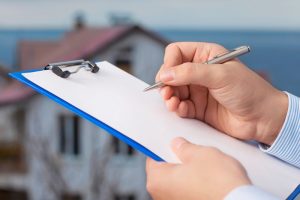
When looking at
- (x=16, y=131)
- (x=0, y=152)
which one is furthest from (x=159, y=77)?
(x=0, y=152)

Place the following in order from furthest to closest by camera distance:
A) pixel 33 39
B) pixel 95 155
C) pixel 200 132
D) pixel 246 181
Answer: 1. pixel 33 39
2. pixel 95 155
3. pixel 200 132
4. pixel 246 181

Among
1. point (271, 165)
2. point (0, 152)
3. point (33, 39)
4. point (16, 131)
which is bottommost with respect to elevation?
point (0, 152)

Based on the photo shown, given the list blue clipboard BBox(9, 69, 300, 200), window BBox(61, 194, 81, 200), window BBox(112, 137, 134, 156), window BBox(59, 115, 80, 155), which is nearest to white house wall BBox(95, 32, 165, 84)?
window BBox(112, 137, 134, 156)

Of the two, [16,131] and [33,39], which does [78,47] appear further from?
[16,131]

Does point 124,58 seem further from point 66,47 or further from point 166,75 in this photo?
point 166,75

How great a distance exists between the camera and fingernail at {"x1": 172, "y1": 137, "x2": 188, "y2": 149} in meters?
0.46

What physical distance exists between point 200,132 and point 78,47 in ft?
16.0

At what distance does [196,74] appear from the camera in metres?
0.50

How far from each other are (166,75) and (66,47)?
16.4 ft

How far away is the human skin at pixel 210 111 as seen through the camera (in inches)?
16.4

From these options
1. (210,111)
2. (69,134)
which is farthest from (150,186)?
(69,134)

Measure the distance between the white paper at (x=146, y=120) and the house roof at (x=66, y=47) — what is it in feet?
14.5

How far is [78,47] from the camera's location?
5305 millimetres

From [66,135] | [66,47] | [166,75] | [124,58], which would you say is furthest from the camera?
[66,135]
